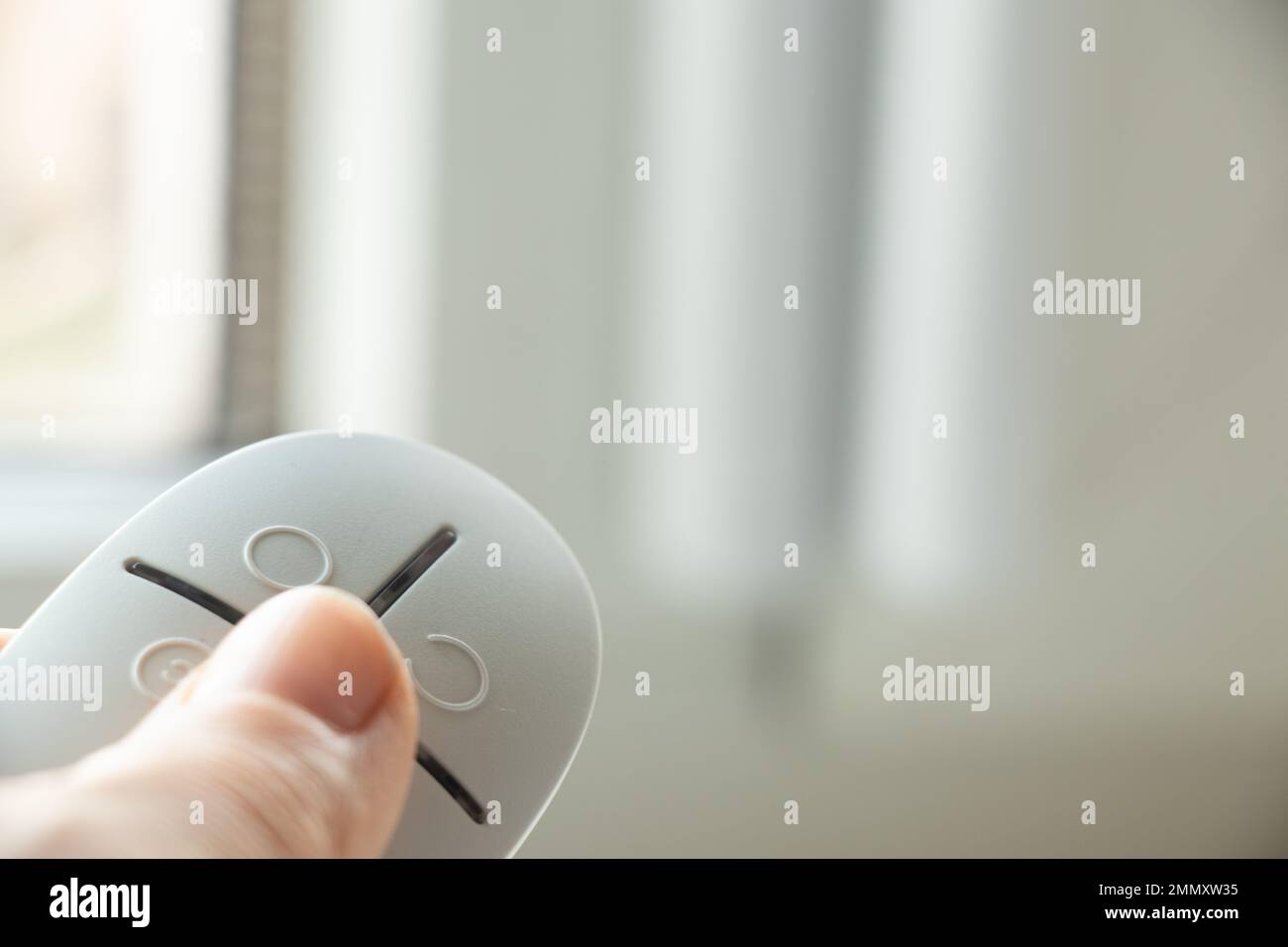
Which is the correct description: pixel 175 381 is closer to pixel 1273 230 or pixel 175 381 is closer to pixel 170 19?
pixel 170 19

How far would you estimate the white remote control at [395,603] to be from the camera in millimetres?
264

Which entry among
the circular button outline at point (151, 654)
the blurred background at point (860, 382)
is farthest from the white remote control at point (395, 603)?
the blurred background at point (860, 382)

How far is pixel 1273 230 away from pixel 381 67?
1.71 feet

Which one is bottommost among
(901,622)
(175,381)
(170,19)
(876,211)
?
(901,622)

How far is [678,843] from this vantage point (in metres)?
0.58

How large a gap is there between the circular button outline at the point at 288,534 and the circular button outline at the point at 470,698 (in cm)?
3

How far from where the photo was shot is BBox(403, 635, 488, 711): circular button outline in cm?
27

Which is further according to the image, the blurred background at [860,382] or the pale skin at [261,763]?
the blurred background at [860,382]

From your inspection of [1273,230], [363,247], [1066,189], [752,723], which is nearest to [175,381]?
[363,247]

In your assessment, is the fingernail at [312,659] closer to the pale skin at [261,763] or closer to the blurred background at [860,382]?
the pale skin at [261,763]

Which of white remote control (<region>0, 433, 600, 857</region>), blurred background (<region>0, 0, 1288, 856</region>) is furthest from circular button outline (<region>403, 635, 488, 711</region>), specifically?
blurred background (<region>0, 0, 1288, 856</region>)

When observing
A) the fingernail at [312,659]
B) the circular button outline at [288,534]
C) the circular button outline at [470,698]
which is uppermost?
the circular button outline at [288,534]

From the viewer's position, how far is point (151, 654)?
26 cm

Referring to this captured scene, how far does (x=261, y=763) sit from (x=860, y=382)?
0.44 m
